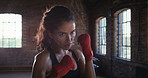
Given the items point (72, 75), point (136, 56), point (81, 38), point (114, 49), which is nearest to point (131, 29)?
point (136, 56)

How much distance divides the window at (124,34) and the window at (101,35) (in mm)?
1054

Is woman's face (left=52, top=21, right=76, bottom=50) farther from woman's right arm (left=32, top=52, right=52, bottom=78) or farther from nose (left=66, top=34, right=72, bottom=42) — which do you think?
woman's right arm (left=32, top=52, right=52, bottom=78)

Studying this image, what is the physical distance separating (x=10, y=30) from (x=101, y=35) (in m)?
3.70

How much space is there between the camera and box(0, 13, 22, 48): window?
7543mm

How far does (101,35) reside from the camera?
7059mm

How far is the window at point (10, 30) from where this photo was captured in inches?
297

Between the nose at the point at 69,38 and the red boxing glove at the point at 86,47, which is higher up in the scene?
the nose at the point at 69,38

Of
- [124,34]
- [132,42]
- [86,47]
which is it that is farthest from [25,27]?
[86,47]

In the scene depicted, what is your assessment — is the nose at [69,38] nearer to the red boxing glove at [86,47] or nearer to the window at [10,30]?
the red boxing glove at [86,47]

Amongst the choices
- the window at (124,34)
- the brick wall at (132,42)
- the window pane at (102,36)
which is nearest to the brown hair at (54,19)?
the brick wall at (132,42)

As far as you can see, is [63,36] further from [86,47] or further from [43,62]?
[86,47]

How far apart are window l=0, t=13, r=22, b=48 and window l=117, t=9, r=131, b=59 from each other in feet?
13.3

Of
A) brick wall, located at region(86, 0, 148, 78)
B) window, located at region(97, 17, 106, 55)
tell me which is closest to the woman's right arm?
brick wall, located at region(86, 0, 148, 78)

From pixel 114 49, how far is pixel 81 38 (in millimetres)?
4527
